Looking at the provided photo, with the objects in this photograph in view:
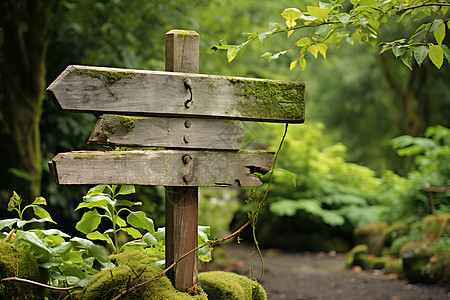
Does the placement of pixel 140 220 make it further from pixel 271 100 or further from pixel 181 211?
pixel 271 100

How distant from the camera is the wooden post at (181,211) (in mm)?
2270

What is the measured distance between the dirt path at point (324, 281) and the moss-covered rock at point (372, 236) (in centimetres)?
50

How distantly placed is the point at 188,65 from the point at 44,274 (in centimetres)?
129

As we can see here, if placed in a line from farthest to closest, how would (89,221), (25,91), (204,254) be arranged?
1. (25,91)
2. (204,254)
3. (89,221)

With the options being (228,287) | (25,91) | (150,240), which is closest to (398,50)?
(228,287)

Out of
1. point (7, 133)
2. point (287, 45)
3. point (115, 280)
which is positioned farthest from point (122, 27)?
point (287, 45)

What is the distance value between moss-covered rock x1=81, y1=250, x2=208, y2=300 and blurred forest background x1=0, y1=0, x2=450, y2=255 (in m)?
0.82

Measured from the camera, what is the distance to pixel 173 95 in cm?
212

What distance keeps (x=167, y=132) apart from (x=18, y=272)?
0.98 meters

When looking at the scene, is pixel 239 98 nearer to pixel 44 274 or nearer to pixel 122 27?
pixel 44 274

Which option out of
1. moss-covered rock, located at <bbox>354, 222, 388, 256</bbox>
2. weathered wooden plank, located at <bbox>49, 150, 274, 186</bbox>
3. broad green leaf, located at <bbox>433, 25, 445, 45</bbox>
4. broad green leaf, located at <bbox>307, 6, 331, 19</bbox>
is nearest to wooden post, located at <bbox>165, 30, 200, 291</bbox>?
weathered wooden plank, located at <bbox>49, 150, 274, 186</bbox>

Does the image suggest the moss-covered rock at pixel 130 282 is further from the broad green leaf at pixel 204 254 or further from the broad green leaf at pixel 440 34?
the broad green leaf at pixel 440 34

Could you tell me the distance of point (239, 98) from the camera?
2229 mm

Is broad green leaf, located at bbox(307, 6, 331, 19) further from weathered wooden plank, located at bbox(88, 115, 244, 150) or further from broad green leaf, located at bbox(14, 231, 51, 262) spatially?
Answer: broad green leaf, located at bbox(14, 231, 51, 262)
